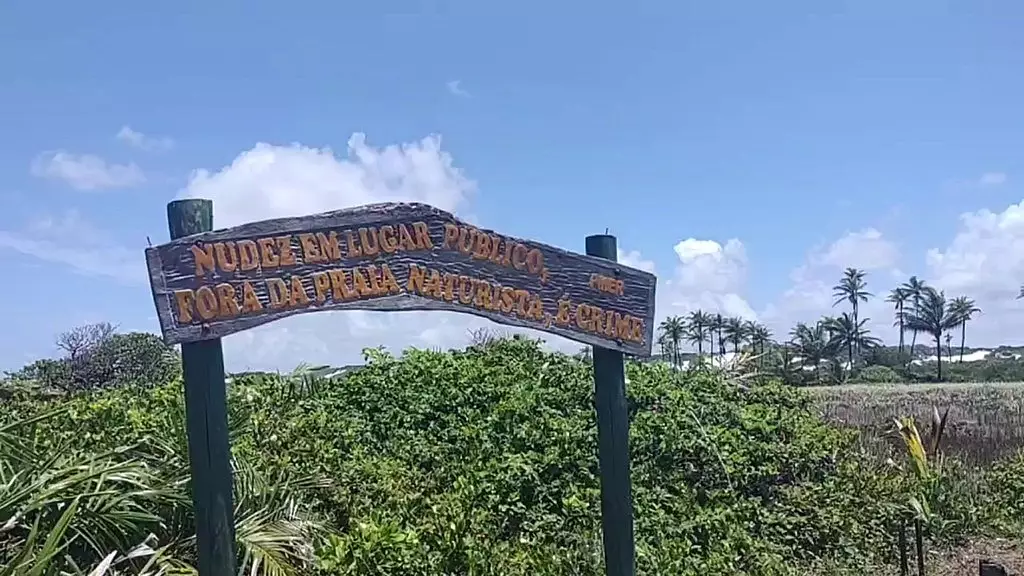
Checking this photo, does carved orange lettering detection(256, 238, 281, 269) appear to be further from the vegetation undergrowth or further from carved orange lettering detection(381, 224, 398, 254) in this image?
the vegetation undergrowth

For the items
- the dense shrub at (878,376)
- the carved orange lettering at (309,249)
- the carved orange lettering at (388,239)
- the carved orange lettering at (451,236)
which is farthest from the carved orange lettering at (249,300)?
the dense shrub at (878,376)

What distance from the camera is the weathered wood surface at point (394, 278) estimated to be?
3281 mm

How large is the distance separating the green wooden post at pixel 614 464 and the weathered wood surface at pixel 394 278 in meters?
0.15

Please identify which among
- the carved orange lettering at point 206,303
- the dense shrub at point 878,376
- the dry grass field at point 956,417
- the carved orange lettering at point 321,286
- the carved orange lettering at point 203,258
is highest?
the carved orange lettering at point 203,258

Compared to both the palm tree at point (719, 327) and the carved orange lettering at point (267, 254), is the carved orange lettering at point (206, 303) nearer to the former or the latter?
the carved orange lettering at point (267, 254)

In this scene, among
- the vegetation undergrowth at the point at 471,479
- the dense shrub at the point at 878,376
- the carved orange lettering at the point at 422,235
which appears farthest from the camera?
the dense shrub at the point at 878,376

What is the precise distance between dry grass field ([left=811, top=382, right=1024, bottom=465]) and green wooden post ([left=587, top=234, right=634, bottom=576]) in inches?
301

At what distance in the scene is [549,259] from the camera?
3963 millimetres

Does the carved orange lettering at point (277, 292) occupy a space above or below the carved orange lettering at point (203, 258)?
below

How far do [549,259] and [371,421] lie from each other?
13.3 ft

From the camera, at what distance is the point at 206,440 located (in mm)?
3357

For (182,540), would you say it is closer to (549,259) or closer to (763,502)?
(549,259)

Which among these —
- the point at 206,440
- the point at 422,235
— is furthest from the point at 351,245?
the point at 206,440

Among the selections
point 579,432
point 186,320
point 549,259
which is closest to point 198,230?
point 186,320
